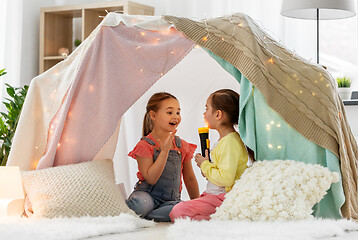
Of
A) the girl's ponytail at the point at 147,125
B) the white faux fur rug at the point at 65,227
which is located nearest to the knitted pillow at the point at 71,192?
the white faux fur rug at the point at 65,227

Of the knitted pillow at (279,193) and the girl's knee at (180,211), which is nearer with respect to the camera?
the knitted pillow at (279,193)

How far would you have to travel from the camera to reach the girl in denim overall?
216 centimetres

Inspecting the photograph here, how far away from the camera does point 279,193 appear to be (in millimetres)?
1704

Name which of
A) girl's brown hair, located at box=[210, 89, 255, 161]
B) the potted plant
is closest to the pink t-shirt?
girl's brown hair, located at box=[210, 89, 255, 161]

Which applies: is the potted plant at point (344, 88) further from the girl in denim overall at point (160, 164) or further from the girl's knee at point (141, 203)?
the girl's knee at point (141, 203)

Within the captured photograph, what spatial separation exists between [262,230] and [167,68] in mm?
873

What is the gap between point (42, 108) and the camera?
2076 mm

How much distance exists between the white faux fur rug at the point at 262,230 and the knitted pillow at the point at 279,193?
49 mm

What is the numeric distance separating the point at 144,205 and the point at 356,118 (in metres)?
1.48

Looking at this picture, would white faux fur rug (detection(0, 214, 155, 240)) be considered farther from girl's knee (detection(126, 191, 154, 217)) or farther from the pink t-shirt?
the pink t-shirt

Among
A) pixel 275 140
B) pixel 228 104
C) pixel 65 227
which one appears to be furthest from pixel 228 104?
pixel 65 227

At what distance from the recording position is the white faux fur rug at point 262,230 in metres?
1.53

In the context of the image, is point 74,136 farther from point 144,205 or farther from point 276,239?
point 276,239

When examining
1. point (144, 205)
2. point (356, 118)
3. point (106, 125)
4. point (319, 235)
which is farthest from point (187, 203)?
point (356, 118)
